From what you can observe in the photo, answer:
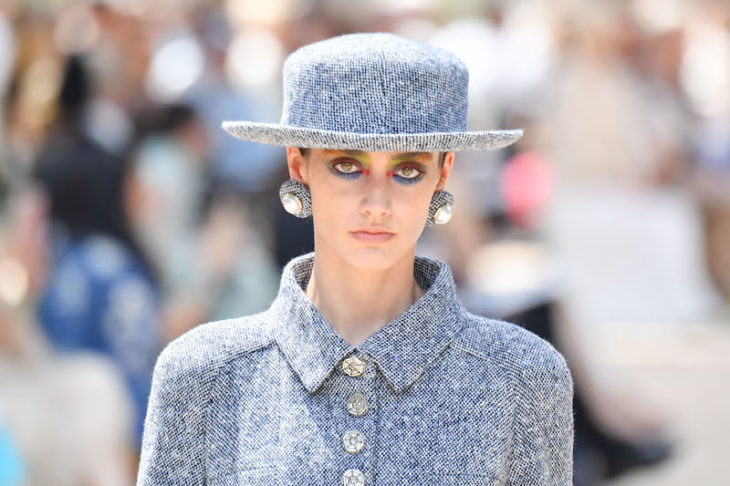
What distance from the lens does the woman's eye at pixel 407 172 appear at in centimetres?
296

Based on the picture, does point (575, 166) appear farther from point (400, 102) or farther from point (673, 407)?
point (400, 102)

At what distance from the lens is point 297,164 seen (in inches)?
121

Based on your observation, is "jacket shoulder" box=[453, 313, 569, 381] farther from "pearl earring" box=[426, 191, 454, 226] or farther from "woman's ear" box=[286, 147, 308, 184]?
"woman's ear" box=[286, 147, 308, 184]

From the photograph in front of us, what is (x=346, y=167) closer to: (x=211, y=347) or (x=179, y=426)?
(x=211, y=347)

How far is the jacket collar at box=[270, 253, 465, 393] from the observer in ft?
9.83

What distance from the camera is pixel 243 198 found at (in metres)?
8.27

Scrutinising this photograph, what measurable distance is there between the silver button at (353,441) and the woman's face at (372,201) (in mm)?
327

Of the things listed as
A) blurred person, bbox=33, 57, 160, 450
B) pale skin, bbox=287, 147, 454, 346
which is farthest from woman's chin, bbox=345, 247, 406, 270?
blurred person, bbox=33, 57, 160, 450

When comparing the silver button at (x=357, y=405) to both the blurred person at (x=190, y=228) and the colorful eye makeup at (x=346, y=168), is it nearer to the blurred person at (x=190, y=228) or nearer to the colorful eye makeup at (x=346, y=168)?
the colorful eye makeup at (x=346, y=168)

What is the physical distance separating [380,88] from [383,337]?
1.65 feet

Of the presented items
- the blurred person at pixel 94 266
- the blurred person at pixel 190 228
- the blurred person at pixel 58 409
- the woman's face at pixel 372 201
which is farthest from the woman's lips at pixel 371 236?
the blurred person at pixel 190 228

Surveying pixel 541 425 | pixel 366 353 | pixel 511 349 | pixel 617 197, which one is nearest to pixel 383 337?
pixel 366 353

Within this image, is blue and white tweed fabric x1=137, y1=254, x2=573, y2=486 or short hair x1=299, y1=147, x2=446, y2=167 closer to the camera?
blue and white tweed fabric x1=137, y1=254, x2=573, y2=486

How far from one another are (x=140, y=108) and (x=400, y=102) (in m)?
5.37
